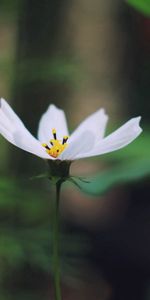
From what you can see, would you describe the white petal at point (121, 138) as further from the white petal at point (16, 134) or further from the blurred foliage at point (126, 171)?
the blurred foliage at point (126, 171)

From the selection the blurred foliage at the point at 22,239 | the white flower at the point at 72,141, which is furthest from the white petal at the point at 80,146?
the blurred foliage at the point at 22,239

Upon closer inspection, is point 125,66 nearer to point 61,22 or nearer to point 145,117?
point 145,117

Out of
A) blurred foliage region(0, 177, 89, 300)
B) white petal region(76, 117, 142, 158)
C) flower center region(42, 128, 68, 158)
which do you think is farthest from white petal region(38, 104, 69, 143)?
blurred foliage region(0, 177, 89, 300)

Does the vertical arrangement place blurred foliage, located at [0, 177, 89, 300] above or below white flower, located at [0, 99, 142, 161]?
below

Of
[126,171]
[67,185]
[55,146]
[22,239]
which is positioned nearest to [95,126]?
[55,146]

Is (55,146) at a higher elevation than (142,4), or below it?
below

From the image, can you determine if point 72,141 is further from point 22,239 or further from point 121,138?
point 22,239

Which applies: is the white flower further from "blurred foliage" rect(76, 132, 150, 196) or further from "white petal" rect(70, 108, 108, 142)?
"blurred foliage" rect(76, 132, 150, 196)
